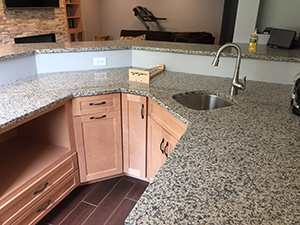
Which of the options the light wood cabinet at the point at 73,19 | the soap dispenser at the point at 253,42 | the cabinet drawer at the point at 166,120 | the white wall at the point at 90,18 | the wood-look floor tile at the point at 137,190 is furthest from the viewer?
the white wall at the point at 90,18

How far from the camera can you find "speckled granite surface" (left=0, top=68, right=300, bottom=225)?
0.73 m

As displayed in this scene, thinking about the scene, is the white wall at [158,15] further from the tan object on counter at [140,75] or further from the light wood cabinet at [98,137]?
the light wood cabinet at [98,137]

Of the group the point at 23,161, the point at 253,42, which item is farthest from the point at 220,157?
the point at 253,42

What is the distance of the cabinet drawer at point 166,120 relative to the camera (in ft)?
5.03

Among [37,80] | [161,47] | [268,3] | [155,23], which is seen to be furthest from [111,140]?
[155,23]

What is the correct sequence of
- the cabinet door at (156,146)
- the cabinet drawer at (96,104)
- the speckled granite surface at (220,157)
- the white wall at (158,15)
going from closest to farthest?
the speckled granite surface at (220,157), the cabinet door at (156,146), the cabinet drawer at (96,104), the white wall at (158,15)

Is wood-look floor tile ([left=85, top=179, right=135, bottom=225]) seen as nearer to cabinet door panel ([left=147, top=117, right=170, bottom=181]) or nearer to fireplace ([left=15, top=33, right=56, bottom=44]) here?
cabinet door panel ([left=147, top=117, right=170, bottom=181])

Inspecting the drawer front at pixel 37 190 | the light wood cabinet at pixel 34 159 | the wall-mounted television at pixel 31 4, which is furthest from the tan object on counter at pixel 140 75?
the wall-mounted television at pixel 31 4

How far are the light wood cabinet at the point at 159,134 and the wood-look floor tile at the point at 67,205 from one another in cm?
56

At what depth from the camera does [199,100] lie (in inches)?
74.1

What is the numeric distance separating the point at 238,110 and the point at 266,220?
902mm

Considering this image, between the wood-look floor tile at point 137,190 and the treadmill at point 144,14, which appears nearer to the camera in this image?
the wood-look floor tile at point 137,190

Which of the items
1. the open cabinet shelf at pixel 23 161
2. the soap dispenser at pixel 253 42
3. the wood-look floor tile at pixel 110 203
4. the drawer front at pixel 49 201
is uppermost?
the soap dispenser at pixel 253 42

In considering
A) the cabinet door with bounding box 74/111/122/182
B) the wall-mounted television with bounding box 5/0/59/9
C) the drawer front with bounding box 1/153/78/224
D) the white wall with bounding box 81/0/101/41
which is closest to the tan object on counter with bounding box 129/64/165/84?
the cabinet door with bounding box 74/111/122/182
